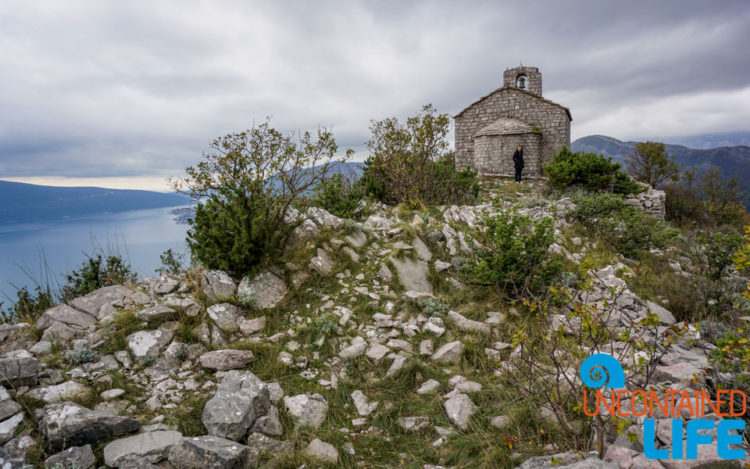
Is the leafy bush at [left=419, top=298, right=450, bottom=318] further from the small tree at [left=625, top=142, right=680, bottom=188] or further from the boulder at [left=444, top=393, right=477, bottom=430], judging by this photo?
the small tree at [left=625, top=142, right=680, bottom=188]

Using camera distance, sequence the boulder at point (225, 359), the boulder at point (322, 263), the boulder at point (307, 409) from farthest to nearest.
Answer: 1. the boulder at point (322, 263)
2. the boulder at point (225, 359)
3. the boulder at point (307, 409)

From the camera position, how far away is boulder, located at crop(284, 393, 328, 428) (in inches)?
159

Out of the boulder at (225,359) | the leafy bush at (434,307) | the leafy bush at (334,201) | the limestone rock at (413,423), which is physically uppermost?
the leafy bush at (334,201)

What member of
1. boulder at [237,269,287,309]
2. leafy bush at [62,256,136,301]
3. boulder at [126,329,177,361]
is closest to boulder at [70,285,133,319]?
boulder at [126,329,177,361]

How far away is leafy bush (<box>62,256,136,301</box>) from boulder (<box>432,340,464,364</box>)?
645cm

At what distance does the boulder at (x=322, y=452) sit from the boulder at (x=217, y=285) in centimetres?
307

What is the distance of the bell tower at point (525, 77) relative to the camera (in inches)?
1006

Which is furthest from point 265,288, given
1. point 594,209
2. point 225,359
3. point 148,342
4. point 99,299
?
point 594,209

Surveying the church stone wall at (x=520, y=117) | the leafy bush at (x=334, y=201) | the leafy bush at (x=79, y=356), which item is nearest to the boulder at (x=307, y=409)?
the leafy bush at (x=79, y=356)

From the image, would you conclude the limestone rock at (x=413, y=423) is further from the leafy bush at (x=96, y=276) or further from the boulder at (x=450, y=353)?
the leafy bush at (x=96, y=276)

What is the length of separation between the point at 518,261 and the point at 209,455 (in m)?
5.53

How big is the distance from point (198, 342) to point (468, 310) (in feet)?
14.4

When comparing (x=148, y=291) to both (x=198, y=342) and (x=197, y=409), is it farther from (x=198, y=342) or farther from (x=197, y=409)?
(x=197, y=409)

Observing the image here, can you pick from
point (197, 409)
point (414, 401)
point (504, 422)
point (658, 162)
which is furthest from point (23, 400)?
point (658, 162)
